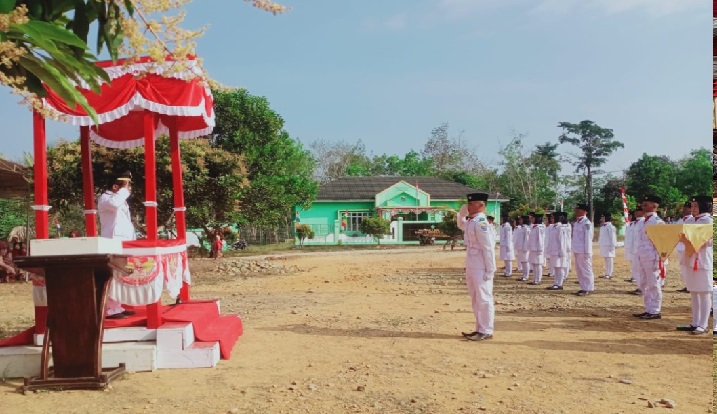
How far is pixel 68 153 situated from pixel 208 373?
13846 mm

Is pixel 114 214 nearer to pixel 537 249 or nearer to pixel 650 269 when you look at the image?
pixel 650 269

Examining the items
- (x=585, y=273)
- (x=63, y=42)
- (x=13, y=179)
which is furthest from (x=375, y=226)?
(x=63, y=42)

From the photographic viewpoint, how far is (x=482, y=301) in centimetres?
718

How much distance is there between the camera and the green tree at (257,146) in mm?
25688

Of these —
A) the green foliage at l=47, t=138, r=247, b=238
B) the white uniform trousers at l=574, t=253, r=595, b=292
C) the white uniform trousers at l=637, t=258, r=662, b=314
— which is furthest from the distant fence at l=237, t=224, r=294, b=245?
the white uniform trousers at l=637, t=258, r=662, b=314

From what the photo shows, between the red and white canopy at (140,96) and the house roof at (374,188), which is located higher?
the house roof at (374,188)

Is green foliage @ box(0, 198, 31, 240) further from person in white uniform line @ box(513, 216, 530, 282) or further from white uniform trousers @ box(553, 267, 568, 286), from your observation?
white uniform trousers @ box(553, 267, 568, 286)

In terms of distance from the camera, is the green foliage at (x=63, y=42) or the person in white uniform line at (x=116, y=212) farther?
the person in white uniform line at (x=116, y=212)

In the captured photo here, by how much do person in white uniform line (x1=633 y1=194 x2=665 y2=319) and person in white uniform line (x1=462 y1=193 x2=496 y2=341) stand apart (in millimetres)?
2901

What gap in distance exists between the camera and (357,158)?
58500 mm

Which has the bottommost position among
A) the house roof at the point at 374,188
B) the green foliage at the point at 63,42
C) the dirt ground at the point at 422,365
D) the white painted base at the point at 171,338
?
the dirt ground at the point at 422,365

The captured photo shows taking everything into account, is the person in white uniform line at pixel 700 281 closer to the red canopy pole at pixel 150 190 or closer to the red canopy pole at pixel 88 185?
the red canopy pole at pixel 150 190

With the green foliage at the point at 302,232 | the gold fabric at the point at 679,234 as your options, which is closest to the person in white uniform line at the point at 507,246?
the gold fabric at the point at 679,234

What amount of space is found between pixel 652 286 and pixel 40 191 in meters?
7.74
